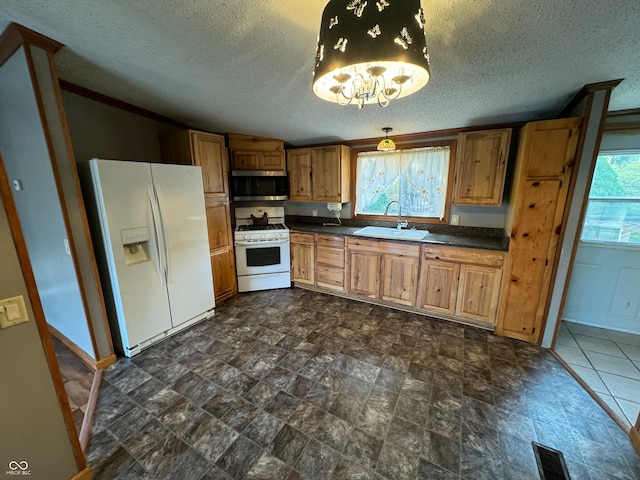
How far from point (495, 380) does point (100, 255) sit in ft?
11.6

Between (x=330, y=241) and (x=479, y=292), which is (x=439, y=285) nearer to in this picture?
(x=479, y=292)

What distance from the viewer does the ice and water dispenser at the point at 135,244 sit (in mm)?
2139

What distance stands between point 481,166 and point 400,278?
5.10 feet

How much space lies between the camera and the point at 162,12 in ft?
3.97

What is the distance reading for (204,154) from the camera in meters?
2.93

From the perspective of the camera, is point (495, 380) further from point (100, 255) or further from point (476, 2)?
point (100, 255)

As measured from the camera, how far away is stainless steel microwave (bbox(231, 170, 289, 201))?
3.55m

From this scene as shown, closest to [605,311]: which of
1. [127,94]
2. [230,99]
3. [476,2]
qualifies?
[476,2]

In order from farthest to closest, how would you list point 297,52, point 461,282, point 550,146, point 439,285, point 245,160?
point 245,160 → point 439,285 → point 461,282 → point 550,146 → point 297,52

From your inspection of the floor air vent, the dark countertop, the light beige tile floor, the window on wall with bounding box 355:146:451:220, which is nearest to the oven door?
the dark countertop

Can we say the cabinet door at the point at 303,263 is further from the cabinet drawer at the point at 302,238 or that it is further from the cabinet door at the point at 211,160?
the cabinet door at the point at 211,160

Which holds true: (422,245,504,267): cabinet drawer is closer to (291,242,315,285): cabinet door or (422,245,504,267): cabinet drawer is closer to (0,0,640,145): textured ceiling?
(0,0,640,145): textured ceiling

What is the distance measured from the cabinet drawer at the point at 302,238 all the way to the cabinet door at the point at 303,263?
5cm

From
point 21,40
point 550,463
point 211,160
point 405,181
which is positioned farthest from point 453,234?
point 21,40
